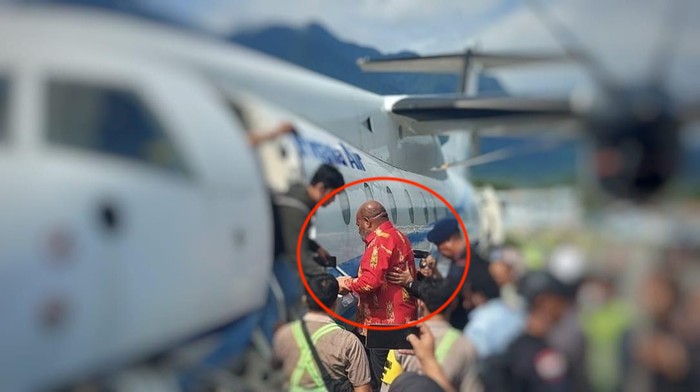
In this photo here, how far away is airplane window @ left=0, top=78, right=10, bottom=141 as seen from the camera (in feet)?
3.58

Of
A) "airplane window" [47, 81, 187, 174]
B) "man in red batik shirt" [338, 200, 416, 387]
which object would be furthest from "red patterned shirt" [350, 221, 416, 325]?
"airplane window" [47, 81, 187, 174]

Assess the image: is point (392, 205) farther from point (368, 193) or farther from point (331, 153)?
point (331, 153)

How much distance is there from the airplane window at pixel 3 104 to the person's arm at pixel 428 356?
83cm

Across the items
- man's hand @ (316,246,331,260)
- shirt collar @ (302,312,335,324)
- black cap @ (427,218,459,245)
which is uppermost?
black cap @ (427,218,459,245)

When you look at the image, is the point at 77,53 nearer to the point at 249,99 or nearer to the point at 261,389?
the point at 249,99

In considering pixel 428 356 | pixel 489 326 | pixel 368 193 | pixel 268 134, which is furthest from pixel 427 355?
pixel 268 134

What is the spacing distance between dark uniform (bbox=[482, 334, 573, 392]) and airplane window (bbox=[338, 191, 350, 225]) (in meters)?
0.41

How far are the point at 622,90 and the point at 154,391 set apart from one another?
947mm

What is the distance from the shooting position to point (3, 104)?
3.61ft

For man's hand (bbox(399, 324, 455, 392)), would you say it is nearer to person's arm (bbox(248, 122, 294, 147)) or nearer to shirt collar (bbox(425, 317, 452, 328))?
shirt collar (bbox(425, 317, 452, 328))

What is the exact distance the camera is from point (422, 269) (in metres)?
1.47

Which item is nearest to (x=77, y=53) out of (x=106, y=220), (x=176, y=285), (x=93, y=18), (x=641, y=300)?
(x=93, y=18)

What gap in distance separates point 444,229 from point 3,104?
0.81 meters

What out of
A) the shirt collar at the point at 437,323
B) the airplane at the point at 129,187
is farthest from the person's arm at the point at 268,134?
the shirt collar at the point at 437,323
